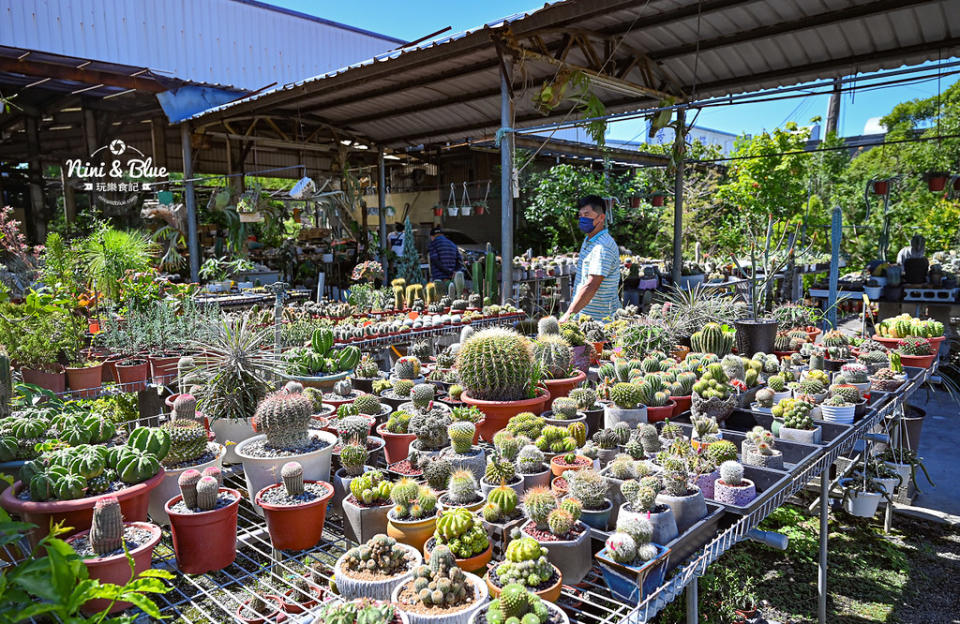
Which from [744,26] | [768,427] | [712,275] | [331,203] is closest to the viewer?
[768,427]

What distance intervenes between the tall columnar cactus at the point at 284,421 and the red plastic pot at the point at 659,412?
173 cm

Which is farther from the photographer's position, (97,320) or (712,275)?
(712,275)

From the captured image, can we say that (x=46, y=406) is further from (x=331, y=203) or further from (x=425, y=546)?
(x=331, y=203)

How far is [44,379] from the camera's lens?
4.40 m

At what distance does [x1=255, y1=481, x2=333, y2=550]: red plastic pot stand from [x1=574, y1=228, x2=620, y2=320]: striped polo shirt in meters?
3.20

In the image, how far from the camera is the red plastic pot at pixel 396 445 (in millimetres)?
2820

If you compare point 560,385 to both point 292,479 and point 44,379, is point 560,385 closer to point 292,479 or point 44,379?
point 292,479

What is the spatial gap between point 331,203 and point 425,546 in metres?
10.7

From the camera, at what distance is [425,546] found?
1.90 metres

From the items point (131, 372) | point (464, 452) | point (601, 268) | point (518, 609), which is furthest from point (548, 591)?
point (131, 372)

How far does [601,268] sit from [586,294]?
247 mm

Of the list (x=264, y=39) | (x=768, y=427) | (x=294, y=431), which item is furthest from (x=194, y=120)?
(x=768, y=427)


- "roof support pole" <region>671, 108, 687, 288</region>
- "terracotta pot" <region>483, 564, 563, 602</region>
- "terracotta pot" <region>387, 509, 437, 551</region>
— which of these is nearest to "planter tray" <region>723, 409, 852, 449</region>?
"terracotta pot" <region>483, 564, 563, 602</region>

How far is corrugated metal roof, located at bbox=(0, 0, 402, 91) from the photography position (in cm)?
1084
